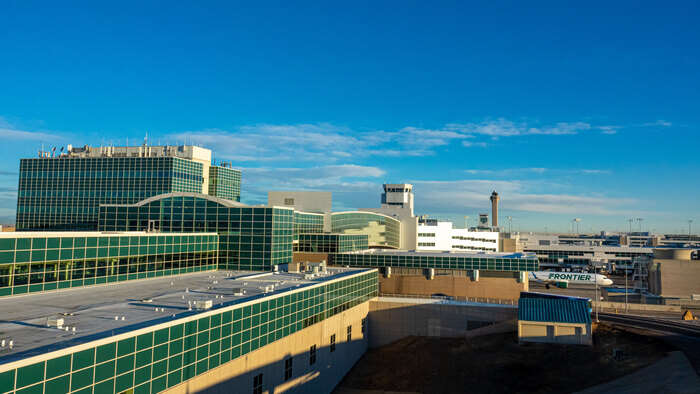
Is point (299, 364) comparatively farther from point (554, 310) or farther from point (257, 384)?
point (554, 310)

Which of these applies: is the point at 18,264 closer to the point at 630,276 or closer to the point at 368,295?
the point at 368,295

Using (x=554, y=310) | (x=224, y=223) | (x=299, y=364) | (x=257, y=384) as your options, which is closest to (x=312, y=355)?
(x=299, y=364)

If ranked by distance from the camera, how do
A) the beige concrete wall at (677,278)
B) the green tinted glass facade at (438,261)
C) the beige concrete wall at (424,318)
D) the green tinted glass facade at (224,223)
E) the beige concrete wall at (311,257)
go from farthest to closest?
the beige concrete wall at (677,278) → the beige concrete wall at (311,257) → the green tinted glass facade at (438,261) → the green tinted glass facade at (224,223) → the beige concrete wall at (424,318)

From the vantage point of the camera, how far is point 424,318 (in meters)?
69.9

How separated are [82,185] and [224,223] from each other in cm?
9727

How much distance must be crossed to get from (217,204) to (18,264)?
99.4 feet

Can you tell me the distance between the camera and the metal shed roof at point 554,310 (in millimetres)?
57656

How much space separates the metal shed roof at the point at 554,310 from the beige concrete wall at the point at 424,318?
724 centimetres

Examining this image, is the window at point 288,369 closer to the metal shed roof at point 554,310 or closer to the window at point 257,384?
the window at point 257,384

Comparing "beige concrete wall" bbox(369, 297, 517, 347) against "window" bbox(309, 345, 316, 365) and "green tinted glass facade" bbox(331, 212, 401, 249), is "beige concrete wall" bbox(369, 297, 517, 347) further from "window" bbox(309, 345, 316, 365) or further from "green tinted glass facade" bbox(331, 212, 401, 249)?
Result: "green tinted glass facade" bbox(331, 212, 401, 249)

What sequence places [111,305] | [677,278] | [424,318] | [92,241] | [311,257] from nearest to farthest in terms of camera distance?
[111,305]
[92,241]
[424,318]
[311,257]
[677,278]

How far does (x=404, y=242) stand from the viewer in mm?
137875

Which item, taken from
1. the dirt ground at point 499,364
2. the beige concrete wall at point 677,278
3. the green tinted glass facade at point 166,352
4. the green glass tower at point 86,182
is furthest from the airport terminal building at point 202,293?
the green glass tower at point 86,182

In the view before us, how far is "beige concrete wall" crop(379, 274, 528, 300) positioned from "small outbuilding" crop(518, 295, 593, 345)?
24.9 meters
